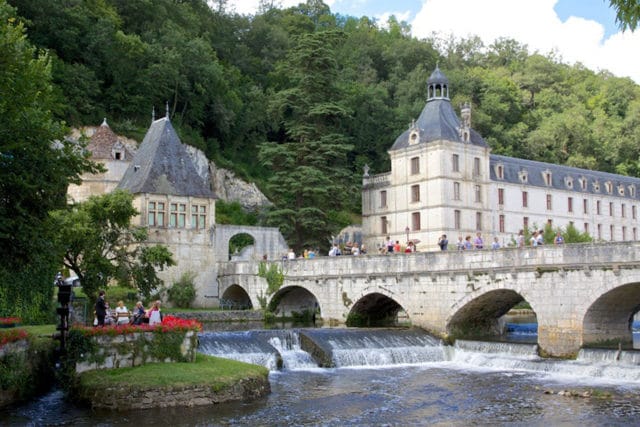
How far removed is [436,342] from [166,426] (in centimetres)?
1612

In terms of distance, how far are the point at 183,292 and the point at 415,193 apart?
2335 cm

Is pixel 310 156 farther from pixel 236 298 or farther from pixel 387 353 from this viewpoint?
pixel 387 353

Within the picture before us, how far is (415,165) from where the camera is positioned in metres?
59.3

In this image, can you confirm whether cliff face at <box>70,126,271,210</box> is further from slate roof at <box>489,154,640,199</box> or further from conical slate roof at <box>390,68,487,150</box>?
slate roof at <box>489,154,640,199</box>

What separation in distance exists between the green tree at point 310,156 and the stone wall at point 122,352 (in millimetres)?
32862


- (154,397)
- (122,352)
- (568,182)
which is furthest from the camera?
(568,182)

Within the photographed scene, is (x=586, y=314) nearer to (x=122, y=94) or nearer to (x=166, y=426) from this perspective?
(x=166, y=426)

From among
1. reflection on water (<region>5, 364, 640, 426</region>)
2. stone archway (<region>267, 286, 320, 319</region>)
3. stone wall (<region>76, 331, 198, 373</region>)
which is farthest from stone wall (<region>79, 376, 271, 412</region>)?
stone archway (<region>267, 286, 320, 319</region>)

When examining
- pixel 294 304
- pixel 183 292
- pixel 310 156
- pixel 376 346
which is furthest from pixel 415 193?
pixel 376 346

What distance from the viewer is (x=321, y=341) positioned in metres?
28.7

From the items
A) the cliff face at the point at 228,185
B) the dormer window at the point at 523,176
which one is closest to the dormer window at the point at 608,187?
the dormer window at the point at 523,176

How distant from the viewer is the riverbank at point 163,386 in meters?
18.5

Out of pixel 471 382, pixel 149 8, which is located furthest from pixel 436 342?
pixel 149 8

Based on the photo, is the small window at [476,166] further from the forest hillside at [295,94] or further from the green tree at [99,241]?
the green tree at [99,241]
